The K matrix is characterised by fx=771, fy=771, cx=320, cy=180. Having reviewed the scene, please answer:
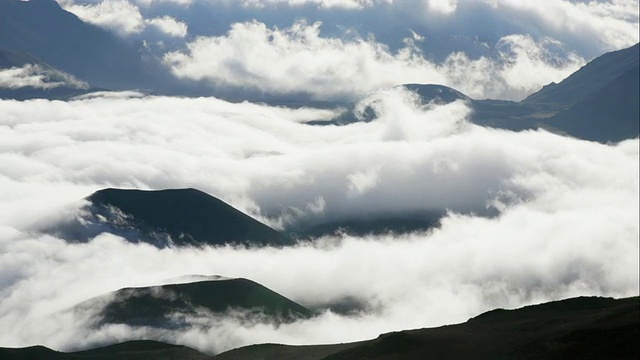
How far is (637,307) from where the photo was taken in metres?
152

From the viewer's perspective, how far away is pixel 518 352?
5753 inches

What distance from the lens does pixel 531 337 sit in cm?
15425

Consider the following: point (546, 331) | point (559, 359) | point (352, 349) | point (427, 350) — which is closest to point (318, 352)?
point (352, 349)

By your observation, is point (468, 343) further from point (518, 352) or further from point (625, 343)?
point (625, 343)

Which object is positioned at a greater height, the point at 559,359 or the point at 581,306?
the point at 581,306

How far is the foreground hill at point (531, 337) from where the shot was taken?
137 meters

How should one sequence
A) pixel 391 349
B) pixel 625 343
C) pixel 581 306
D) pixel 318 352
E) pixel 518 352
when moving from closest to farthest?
pixel 625 343
pixel 518 352
pixel 391 349
pixel 581 306
pixel 318 352

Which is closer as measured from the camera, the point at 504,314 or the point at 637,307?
the point at 637,307

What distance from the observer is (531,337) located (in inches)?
6073

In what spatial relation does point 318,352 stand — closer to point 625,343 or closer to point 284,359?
point 284,359

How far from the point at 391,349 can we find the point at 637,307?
50.8 m

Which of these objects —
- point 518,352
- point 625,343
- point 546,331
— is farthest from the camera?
point 546,331

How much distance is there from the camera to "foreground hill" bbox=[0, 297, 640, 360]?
13675cm

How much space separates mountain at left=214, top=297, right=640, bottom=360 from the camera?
137 m
